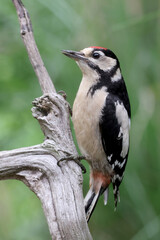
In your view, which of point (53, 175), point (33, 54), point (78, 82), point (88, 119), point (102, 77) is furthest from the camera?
point (78, 82)

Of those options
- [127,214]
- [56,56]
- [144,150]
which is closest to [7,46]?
[56,56]

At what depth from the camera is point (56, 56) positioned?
11.2 feet

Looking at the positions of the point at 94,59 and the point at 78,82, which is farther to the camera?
the point at 78,82

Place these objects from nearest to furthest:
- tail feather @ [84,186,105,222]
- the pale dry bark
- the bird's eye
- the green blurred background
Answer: the pale dry bark, tail feather @ [84,186,105,222], the bird's eye, the green blurred background

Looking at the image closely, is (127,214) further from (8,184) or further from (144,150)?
(8,184)

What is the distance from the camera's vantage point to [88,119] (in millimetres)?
2436

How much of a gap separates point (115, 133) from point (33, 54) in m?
0.66

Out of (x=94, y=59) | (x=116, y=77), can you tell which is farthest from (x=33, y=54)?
(x=116, y=77)

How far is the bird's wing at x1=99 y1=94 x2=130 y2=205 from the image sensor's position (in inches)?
96.7

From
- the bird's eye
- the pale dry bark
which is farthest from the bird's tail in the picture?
the bird's eye

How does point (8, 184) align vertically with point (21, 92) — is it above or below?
below

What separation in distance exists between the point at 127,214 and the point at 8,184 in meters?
0.96

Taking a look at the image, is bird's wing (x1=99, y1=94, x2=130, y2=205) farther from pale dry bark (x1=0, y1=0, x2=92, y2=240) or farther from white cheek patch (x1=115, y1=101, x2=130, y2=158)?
pale dry bark (x1=0, y1=0, x2=92, y2=240)

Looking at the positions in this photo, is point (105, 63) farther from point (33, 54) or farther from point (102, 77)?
point (33, 54)
